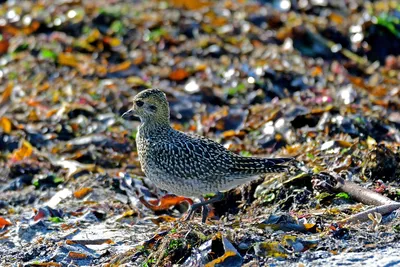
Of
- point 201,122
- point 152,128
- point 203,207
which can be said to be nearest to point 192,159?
point 203,207

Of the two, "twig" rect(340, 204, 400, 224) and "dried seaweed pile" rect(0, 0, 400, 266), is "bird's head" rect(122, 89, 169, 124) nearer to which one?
"dried seaweed pile" rect(0, 0, 400, 266)

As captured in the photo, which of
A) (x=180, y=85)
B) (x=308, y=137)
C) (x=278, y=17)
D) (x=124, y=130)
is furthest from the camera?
(x=278, y=17)

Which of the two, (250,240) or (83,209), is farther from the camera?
Result: (83,209)

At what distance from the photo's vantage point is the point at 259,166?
7293 millimetres

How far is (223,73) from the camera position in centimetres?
1173

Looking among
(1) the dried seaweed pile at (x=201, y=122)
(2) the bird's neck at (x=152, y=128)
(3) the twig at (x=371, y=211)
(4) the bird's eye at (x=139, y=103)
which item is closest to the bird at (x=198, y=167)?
(2) the bird's neck at (x=152, y=128)

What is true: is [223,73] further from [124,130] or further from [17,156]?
[17,156]

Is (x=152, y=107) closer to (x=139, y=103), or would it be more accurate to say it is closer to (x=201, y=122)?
(x=139, y=103)

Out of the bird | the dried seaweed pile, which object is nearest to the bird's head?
the bird

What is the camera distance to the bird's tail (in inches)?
287

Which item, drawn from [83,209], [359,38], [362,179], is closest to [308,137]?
[362,179]

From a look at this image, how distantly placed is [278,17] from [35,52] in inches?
153

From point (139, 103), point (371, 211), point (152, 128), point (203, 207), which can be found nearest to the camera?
point (371, 211)

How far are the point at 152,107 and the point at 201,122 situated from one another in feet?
8.12
